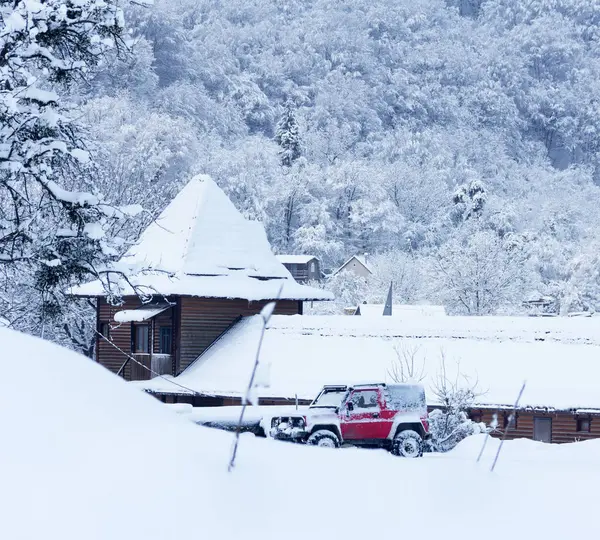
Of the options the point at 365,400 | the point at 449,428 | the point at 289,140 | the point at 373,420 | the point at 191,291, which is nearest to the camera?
the point at 373,420

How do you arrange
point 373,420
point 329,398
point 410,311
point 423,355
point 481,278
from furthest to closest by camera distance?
point 481,278, point 410,311, point 423,355, point 329,398, point 373,420

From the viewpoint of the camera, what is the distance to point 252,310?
120ft

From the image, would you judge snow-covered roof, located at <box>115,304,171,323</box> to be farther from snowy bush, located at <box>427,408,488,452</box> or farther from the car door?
the car door

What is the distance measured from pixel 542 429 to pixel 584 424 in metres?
1.26

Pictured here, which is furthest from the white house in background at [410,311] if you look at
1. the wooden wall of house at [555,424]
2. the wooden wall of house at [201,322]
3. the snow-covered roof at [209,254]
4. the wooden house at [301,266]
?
the wooden wall of house at [555,424]

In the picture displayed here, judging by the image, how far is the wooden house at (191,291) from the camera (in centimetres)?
3441

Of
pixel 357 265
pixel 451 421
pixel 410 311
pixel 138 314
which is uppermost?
pixel 138 314

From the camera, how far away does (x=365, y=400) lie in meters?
21.1

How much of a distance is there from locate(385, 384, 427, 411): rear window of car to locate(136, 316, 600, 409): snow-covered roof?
266 inches

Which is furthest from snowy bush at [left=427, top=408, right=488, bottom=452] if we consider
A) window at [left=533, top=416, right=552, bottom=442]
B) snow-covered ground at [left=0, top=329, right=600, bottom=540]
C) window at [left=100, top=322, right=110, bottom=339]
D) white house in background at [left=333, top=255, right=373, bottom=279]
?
white house in background at [left=333, top=255, right=373, bottom=279]

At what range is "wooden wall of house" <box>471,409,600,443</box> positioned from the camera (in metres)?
27.4

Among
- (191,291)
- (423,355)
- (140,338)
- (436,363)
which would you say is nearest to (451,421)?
(436,363)

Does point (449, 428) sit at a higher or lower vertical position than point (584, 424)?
higher

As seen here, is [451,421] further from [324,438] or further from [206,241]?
[206,241]
